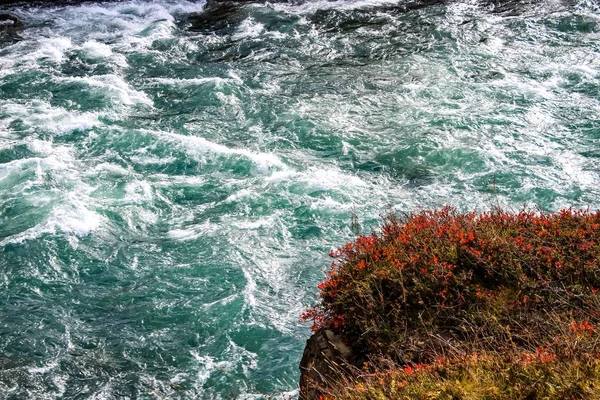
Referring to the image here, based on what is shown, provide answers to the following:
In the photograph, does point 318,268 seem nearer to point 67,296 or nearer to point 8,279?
point 67,296

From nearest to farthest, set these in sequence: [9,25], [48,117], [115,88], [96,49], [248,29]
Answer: [48,117] < [115,88] < [96,49] < [248,29] < [9,25]

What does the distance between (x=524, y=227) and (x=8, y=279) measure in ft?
27.4

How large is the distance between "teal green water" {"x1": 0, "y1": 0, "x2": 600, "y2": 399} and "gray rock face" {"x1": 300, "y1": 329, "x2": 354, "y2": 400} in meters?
1.44

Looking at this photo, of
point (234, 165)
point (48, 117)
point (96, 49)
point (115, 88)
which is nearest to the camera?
point (234, 165)

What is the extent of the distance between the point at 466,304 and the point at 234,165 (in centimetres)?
799

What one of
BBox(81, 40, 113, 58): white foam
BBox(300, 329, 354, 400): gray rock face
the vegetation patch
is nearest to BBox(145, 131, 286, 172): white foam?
the vegetation patch

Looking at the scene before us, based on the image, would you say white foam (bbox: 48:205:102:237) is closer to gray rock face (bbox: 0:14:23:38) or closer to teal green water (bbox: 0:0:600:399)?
Answer: teal green water (bbox: 0:0:600:399)

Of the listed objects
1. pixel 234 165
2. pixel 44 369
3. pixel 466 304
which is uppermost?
pixel 466 304

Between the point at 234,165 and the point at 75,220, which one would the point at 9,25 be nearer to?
the point at 234,165

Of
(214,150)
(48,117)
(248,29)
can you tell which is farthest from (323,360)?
(248,29)

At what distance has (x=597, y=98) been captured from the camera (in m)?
16.5

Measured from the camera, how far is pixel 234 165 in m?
14.5

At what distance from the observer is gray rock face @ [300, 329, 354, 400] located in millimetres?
7156

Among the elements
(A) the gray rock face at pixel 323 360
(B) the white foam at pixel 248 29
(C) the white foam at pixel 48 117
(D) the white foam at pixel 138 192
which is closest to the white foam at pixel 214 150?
(D) the white foam at pixel 138 192
